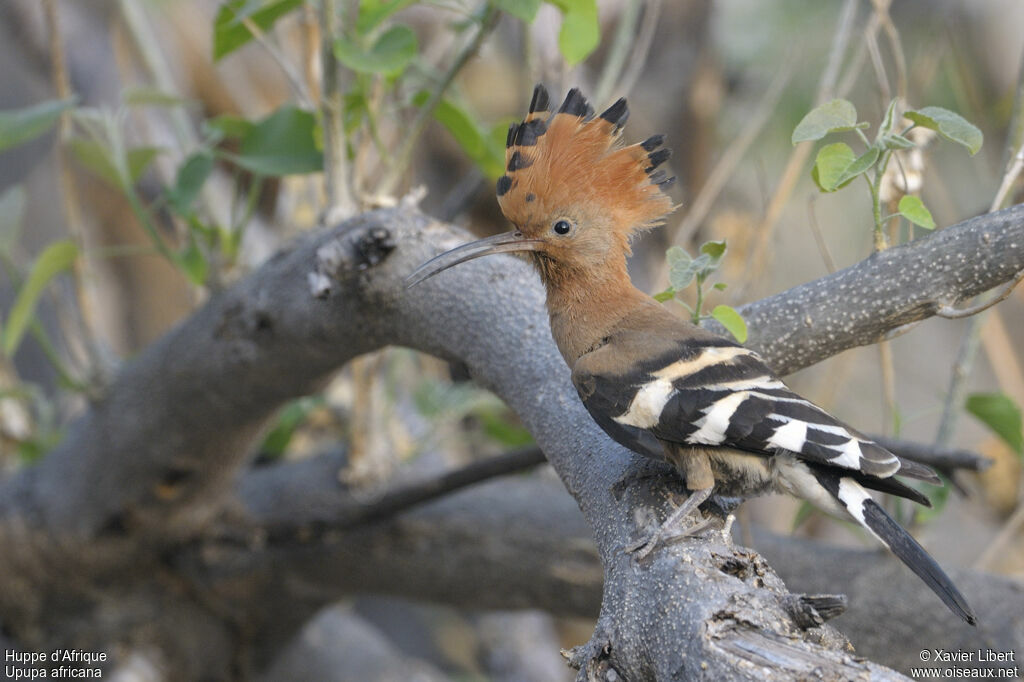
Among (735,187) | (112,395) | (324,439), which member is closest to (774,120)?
(735,187)

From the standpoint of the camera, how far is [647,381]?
1203 millimetres

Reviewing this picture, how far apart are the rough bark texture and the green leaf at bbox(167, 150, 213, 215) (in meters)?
0.18

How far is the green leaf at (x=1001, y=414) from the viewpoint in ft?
5.22

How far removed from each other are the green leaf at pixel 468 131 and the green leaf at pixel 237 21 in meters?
0.29

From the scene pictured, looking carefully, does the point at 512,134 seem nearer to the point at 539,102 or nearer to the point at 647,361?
the point at 539,102

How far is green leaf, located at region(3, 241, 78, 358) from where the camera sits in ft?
5.80

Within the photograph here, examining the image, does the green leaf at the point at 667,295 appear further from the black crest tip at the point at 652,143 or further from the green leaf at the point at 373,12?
the green leaf at the point at 373,12

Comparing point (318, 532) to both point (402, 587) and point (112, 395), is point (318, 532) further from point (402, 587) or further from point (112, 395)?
point (112, 395)

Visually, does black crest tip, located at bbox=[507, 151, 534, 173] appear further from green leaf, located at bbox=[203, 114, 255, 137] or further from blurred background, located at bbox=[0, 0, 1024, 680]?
green leaf, located at bbox=[203, 114, 255, 137]

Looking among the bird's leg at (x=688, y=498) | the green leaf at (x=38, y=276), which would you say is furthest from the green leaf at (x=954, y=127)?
the green leaf at (x=38, y=276)

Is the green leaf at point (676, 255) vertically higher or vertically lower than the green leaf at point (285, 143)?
lower

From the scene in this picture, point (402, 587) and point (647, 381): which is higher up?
point (647, 381)

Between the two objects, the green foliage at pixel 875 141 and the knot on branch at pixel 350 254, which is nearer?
the green foliage at pixel 875 141

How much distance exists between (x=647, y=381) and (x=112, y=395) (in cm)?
131
